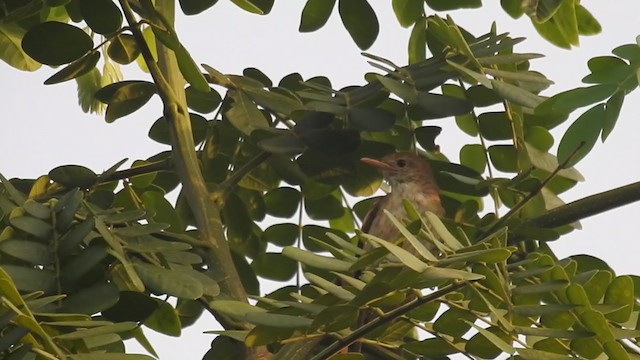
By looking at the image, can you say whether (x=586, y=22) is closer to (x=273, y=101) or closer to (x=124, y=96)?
(x=273, y=101)

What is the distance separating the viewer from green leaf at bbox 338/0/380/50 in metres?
2.97

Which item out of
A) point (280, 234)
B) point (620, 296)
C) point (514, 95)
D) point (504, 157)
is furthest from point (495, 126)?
point (620, 296)

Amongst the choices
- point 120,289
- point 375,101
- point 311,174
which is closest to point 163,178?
point 311,174

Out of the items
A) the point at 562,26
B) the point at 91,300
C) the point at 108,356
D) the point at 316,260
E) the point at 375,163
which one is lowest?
the point at 108,356

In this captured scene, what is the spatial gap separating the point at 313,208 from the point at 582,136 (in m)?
1.02

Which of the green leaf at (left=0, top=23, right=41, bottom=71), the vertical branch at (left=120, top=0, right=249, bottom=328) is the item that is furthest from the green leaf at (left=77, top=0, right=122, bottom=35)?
the green leaf at (left=0, top=23, right=41, bottom=71)

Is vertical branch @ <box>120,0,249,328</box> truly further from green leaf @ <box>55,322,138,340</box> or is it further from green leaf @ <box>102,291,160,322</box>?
green leaf @ <box>55,322,138,340</box>

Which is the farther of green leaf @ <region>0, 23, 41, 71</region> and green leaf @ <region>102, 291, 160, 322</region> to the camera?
green leaf @ <region>0, 23, 41, 71</region>

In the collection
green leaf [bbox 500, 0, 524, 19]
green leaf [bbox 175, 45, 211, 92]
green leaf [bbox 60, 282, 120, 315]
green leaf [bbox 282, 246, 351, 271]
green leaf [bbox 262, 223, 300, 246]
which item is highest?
green leaf [bbox 500, 0, 524, 19]

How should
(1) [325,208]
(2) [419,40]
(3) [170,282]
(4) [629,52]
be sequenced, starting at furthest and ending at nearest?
(1) [325,208] < (2) [419,40] < (4) [629,52] < (3) [170,282]

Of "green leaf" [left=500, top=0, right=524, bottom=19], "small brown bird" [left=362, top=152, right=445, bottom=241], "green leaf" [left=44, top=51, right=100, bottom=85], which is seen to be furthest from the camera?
"small brown bird" [left=362, top=152, right=445, bottom=241]

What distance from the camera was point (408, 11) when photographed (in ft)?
9.99

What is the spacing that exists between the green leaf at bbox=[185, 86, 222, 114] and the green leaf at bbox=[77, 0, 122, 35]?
301 mm

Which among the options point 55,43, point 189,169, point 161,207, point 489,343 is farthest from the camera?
point 161,207
